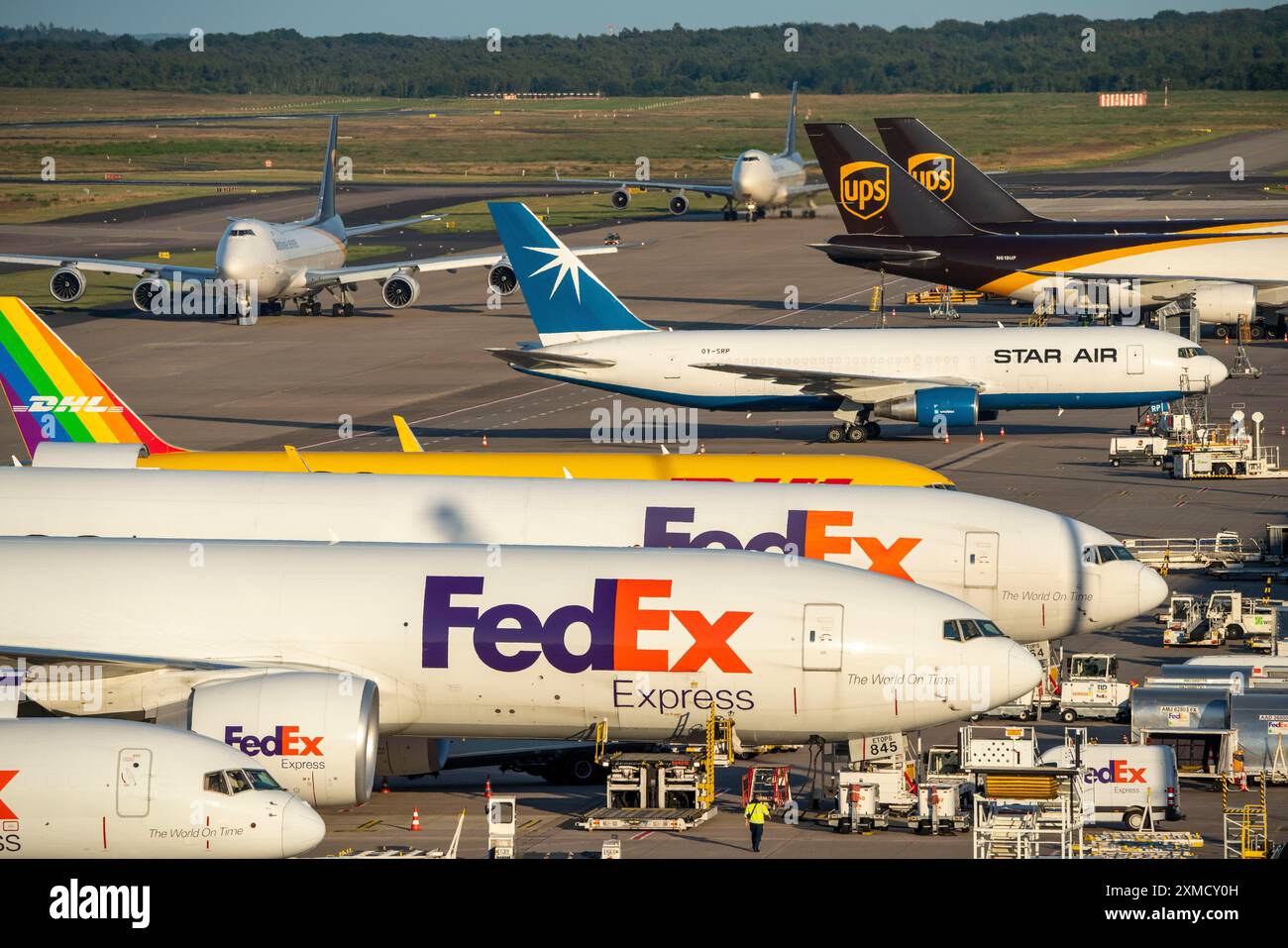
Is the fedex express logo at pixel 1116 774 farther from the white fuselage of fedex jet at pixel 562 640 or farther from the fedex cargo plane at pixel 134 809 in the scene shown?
the fedex cargo plane at pixel 134 809

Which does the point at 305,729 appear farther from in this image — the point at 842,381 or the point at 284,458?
the point at 842,381

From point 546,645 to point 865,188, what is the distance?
6087 centimetres

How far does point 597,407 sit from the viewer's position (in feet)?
249

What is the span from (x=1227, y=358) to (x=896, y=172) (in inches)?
670

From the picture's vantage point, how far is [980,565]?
120ft

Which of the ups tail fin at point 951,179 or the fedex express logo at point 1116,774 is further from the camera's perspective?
the ups tail fin at point 951,179

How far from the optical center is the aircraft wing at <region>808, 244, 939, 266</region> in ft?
286

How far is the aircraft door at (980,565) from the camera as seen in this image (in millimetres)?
36594

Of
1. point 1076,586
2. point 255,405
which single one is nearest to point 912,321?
point 255,405

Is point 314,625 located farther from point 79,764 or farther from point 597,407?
point 597,407

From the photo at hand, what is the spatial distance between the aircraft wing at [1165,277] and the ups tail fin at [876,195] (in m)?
4.71

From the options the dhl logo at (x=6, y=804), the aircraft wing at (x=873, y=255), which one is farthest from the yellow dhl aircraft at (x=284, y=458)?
the aircraft wing at (x=873, y=255)

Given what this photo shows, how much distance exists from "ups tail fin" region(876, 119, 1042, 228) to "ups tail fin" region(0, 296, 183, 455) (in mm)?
52275

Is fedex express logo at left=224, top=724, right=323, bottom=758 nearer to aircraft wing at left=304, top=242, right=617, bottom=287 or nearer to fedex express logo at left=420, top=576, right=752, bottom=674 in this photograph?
fedex express logo at left=420, top=576, right=752, bottom=674
